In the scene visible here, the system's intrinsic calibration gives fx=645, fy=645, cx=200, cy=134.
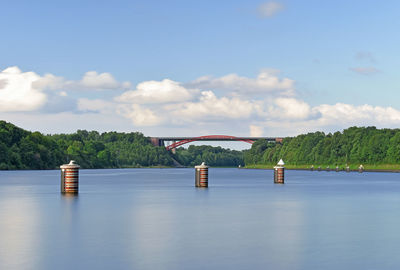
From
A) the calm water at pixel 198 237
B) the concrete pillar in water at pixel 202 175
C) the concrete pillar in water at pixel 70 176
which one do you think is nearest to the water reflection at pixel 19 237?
the calm water at pixel 198 237

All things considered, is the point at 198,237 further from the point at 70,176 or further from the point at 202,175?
the point at 202,175

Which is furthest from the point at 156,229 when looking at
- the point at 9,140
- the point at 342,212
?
the point at 9,140

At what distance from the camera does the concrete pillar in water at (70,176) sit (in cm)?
5316

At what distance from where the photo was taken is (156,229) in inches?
1284

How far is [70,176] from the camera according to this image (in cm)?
5512

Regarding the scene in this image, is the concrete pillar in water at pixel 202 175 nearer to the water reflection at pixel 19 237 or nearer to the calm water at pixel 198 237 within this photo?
the calm water at pixel 198 237

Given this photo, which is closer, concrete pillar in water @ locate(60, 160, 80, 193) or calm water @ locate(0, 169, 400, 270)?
calm water @ locate(0, 169, 400, 270)

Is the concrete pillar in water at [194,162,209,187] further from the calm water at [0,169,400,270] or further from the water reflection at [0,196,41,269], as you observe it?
the water reflection at [0,196,41,269]

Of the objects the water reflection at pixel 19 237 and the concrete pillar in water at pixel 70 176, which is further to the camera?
the concrete pillar in water at pixel 70 176

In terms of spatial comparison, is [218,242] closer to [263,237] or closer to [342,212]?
[263,237]

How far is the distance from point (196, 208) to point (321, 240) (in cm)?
1914

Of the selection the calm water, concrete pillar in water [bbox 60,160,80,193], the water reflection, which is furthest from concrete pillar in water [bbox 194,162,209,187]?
the water reflection

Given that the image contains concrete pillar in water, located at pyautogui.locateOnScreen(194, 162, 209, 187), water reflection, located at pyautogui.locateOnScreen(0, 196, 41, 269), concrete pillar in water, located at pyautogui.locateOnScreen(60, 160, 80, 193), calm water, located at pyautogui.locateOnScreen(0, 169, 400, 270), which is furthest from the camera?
concrete pillar in water, located at pyautogui.locateOnScreen(194, 162, 209, 187)

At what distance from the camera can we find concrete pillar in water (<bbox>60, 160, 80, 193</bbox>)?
53156 mm
